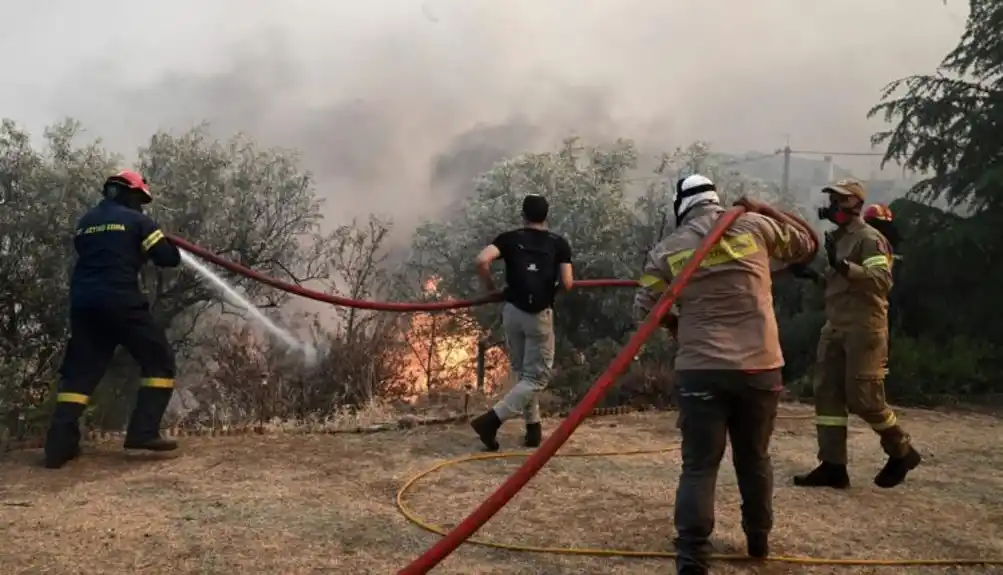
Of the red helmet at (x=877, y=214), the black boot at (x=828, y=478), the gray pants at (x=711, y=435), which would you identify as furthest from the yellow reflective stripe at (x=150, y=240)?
the red helmet at (x=877, y=214)

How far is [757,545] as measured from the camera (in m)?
3.74

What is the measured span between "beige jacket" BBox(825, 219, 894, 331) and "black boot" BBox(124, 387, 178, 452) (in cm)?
413

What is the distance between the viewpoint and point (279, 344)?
28.3ft

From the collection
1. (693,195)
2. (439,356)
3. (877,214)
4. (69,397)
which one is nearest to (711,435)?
(693,195)

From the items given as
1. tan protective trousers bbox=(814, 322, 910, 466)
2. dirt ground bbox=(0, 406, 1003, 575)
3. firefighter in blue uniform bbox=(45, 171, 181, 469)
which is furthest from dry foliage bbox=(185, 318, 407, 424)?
tan protective trousers bbox=(814, 322, 910, 466)

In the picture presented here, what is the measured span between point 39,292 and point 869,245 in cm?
836

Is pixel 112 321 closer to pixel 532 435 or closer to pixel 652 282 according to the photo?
pixel 532 435

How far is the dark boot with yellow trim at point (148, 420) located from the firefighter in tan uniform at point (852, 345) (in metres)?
3.94

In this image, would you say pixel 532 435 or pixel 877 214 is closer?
pixel 877 214

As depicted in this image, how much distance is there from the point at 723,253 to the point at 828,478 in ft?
7.33

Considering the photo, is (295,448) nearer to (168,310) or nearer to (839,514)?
(839,514)

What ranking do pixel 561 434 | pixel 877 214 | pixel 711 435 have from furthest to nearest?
pixel 877 214, pixel 711 435, pixel 561 434

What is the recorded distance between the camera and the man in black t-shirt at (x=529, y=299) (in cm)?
579

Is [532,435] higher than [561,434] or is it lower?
lower
